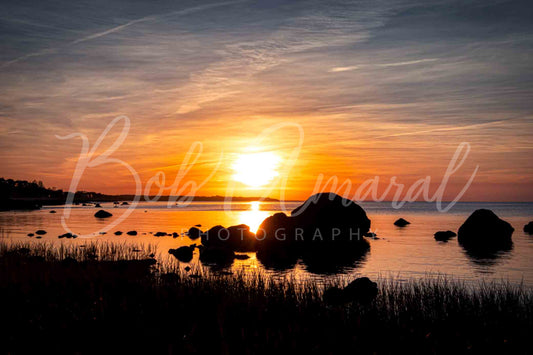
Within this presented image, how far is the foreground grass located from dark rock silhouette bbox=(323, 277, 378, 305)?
1.04 meters

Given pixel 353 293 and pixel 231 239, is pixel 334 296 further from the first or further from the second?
pixel 231 239

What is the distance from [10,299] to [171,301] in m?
5.06

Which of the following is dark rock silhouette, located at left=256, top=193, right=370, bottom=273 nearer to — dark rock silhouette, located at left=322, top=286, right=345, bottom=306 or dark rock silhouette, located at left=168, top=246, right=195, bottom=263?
dark rock silhouette, located at left=168, top=246, right=195, bottom=263

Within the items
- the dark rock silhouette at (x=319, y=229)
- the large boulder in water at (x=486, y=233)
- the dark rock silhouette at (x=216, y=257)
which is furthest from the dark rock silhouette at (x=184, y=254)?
the large boulder in water at (x=486, y=233)

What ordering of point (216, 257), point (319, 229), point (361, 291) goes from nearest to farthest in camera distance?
1. point (361, 291)
2. point (216, 257)
3. point (319, 229)

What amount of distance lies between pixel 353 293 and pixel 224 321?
7311mm

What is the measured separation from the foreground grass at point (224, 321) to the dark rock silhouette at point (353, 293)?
1.04 meters

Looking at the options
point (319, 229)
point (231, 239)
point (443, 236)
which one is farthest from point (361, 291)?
point (443, 236)

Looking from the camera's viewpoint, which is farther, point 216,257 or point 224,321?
point 216,257

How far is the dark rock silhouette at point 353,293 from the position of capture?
1575cm

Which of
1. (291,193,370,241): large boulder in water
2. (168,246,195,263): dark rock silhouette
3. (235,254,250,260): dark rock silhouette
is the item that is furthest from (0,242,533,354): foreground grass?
(291,193,370,241): large boulder in water

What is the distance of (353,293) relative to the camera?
17.1 metres

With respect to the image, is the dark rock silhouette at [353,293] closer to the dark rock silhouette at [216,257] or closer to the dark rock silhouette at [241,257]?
the dark rock silhouette at [216,257]

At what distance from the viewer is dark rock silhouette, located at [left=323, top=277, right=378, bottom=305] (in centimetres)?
1575
